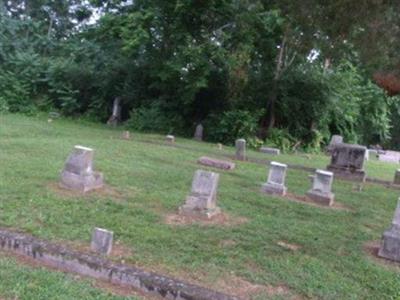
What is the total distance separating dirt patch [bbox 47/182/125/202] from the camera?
22.8 ft

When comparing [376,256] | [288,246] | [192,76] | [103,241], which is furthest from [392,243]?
[192,76]

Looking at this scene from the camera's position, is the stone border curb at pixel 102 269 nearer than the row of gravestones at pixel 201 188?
Yes

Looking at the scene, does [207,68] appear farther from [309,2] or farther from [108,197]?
[108,197]

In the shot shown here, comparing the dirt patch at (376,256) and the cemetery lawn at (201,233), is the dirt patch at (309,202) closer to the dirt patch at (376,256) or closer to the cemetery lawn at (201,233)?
the cemetery lawn at (201,233)

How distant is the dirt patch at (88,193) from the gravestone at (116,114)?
14.1 metres

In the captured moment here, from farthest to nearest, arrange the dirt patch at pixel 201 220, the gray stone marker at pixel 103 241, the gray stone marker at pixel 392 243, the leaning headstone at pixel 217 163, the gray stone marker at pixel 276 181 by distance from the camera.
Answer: the leaning headstone at pixel 217 163
the gray stone marker at pixel 276 181
the dirt patch at pixel 201 220
the gray stone marker at pixel 392 243
the gray stone marker at pixel 103 241

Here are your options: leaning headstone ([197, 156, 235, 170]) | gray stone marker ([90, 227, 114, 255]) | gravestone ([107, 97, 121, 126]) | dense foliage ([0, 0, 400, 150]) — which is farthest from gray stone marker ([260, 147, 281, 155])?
gray stone marker ([90, 227, 114, 255])

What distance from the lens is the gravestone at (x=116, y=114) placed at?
21406 mm

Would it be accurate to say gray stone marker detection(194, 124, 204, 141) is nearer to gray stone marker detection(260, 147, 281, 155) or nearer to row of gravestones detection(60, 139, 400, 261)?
gray stone marker detection(260, 147, 281, 155)

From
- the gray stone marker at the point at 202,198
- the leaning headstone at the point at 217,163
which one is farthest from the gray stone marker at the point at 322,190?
the leaning headstone at the point at 217,163

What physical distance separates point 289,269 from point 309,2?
5.71 metres

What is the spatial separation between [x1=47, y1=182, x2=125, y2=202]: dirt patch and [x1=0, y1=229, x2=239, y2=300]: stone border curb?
1990mm

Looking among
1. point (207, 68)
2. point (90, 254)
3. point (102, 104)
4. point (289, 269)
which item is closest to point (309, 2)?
point (289, 269)

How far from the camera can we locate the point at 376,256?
596cm
